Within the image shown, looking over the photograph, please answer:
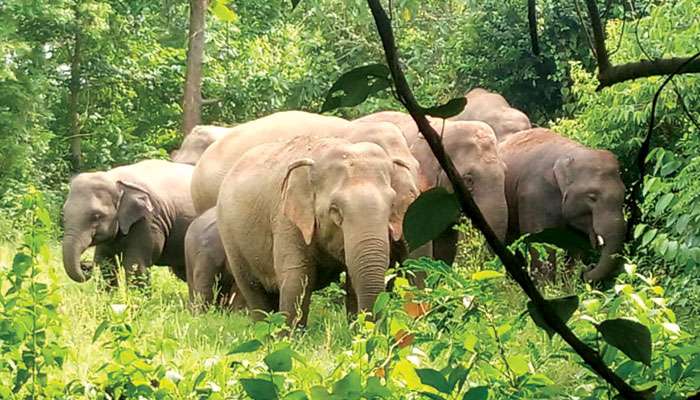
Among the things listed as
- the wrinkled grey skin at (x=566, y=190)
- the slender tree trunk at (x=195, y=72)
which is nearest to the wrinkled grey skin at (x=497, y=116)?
the wrinkled grey skin at (x=566, y=190)

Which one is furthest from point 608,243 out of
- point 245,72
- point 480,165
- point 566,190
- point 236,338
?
point 245,72

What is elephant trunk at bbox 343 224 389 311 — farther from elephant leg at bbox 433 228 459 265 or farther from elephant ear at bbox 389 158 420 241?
elephant leg at bbox 433 228 459 265

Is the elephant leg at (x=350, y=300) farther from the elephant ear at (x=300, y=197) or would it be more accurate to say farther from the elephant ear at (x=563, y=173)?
the elephant ear at (x=563, y=173)

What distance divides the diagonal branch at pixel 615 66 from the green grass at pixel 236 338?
1147 millimetres

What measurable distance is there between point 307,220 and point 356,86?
6261 mm

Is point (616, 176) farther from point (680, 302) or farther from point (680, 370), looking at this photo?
point (680, 370)

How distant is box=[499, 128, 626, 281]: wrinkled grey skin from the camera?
27.0ft

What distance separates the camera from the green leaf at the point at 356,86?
1.91 ft

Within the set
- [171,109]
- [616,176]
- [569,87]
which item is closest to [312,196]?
[616,176]

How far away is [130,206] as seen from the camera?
397 inches

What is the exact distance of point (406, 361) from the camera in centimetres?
278

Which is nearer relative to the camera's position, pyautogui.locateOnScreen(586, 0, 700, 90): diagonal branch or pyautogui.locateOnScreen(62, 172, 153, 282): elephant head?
pyautogui.locateOnScreen(586, 0, 700, 90): diagonal branch

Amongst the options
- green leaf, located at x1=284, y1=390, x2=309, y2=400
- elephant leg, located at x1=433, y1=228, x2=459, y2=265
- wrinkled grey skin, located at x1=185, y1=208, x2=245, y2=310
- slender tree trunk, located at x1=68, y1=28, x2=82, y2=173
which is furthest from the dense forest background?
green leaf, located at x1=284, y1=390, x2=309, y2=400

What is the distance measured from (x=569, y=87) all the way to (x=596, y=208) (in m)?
4.04
